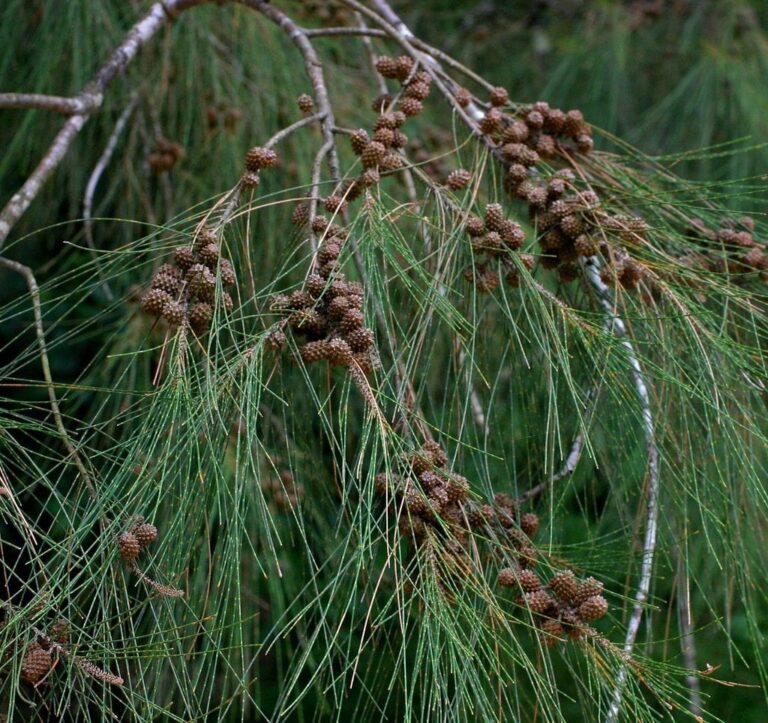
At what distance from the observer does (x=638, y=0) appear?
2.48 meters

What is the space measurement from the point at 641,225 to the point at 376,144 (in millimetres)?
278

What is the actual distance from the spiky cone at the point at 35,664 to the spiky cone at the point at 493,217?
0.56 meters

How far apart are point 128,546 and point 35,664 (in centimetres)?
11

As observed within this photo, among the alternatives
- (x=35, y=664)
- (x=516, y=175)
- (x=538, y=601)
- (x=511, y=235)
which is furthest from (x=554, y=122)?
(x=35, y=664)

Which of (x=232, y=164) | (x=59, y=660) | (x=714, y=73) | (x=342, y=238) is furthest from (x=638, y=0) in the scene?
(x=59, y=660)

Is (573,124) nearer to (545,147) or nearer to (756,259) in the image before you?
(545,147)

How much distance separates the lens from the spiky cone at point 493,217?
38.2 inches

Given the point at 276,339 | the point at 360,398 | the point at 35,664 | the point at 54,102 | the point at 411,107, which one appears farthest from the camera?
the point at 360,398

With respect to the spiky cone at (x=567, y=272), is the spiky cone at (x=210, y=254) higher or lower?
higher

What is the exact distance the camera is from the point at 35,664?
0.76 m

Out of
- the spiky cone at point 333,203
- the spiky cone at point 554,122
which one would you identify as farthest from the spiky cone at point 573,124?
the spiky cone at point 333,203

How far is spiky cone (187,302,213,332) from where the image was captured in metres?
0.87

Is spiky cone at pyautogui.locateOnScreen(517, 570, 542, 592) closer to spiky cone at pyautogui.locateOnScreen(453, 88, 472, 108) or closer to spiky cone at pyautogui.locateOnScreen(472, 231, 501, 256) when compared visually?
spiky cone at pyautogui.locateOnScreen(472, 231, 501, 256)

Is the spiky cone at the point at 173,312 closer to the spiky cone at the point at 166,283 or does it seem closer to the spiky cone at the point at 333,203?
the spiky cone at the point at 166,283
